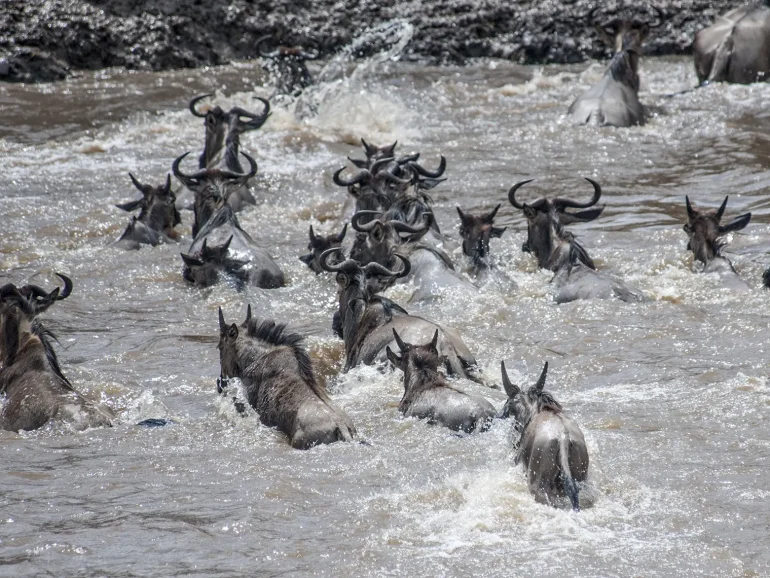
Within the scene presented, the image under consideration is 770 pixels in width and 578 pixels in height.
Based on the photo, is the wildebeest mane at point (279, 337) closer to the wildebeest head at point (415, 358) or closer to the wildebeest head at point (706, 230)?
the wildebeest head at point (415, 358)

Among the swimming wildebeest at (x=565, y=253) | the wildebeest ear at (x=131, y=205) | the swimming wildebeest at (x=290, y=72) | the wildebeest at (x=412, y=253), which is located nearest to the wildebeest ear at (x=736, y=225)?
the swimming wildebeest at (x=565, y=253)

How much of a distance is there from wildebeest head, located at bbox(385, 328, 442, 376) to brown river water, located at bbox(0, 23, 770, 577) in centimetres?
29

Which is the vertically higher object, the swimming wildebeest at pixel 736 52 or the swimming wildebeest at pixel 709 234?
the swimming wildebeest at pixel 736 52

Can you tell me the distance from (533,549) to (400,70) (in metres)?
17.5

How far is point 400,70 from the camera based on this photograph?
22422 mm

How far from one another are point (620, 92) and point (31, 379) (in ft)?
40.9

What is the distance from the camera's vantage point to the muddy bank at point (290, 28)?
2236 cm

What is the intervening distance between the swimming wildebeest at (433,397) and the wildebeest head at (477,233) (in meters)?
3.48

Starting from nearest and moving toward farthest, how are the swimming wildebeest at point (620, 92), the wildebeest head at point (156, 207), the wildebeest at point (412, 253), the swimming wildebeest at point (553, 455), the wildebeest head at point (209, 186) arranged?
the swimming wildebeest at point (553, 455), the wildebeest at point (412, 253), the wildebeest head at point (209, 186), the wildebeest head at point (156, 207), the swimming wildebeest at point (620, 92)

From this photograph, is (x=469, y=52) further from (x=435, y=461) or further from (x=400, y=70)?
(x=435, y=461)

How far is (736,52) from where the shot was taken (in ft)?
66.0

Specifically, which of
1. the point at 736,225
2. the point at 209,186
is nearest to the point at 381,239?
the point at 209,186

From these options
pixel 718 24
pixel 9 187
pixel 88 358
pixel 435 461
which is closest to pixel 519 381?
pixel 435 461

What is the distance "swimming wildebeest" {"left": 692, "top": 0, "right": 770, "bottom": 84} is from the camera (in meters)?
20.1
